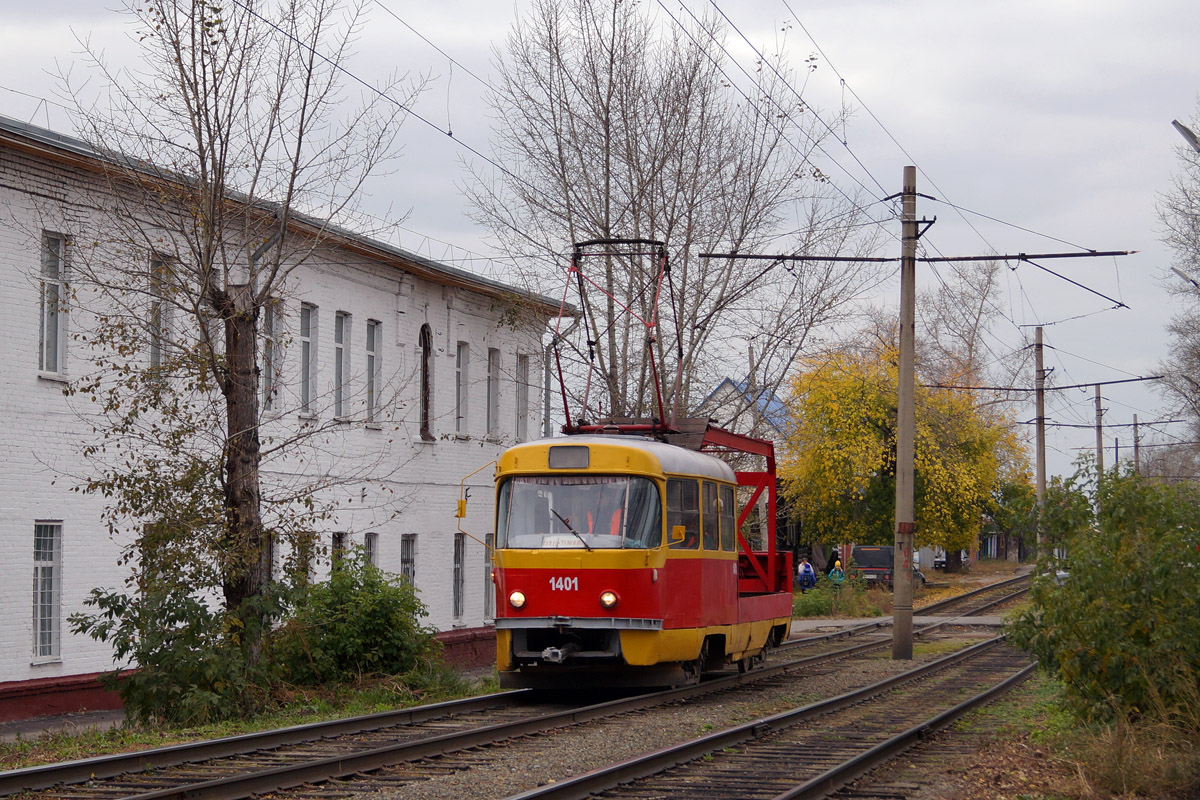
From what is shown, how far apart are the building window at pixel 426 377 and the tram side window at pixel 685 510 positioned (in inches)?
521

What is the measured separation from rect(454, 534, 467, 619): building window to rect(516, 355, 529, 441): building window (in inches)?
165

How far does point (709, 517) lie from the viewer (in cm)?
1752

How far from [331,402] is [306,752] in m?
15.2

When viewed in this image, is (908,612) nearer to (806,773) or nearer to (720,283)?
(720,283)

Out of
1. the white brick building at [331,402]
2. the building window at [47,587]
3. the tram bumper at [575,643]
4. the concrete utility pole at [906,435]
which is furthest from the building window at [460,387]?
the tram bumper at [575,643]

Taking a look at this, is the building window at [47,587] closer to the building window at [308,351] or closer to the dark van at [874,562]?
the building window at [308,351]

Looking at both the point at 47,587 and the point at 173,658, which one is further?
the point at 47,587

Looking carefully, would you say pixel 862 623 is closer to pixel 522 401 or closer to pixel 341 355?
pixel 522 401

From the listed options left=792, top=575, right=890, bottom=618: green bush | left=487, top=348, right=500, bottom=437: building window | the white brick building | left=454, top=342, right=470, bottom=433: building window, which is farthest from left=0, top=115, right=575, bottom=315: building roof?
left=792, top=575, right=890, bottom=618: green bush

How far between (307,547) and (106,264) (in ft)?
13.2

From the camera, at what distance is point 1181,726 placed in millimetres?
10938

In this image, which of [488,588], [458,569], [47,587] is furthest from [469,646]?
[47,587]

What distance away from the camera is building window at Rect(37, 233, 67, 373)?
749 inches

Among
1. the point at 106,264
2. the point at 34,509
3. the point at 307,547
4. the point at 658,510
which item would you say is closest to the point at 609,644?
the point at 658,510
